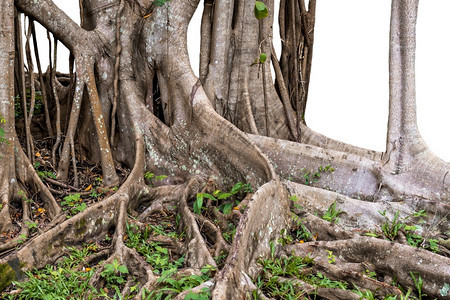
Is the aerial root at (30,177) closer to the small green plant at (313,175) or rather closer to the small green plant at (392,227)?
the small green plant at (313,175)

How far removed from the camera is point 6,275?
3895 mm

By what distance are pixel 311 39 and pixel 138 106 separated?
300 centimetres

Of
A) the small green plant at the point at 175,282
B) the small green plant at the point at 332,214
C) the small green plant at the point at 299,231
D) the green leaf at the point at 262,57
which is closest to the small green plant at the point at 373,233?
the small green plant at the point at 332,214

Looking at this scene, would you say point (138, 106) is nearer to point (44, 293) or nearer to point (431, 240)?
point (44, 293)

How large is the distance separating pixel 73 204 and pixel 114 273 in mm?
1311

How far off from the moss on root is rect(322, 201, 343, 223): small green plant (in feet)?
9.78

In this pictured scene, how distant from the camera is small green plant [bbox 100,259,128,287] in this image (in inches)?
156

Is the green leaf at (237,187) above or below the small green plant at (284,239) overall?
above

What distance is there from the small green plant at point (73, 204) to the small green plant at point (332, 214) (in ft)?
8.00

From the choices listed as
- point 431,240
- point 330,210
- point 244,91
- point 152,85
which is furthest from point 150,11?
point 431,240

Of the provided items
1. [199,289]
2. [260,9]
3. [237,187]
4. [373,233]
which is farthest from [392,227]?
[260,9]

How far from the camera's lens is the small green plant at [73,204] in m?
4.83

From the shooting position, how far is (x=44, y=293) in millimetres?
3812

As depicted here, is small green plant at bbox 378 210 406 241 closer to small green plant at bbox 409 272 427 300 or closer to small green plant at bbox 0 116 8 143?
small green plant at bbox 409 272 427 300
